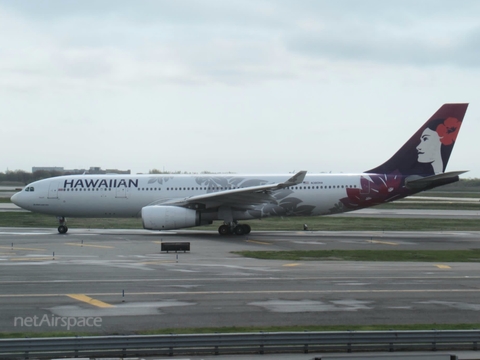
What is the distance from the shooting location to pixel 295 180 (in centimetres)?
3322

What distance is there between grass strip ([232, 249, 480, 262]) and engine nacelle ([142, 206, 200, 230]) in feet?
25.1

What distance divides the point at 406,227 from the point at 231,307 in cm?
2875

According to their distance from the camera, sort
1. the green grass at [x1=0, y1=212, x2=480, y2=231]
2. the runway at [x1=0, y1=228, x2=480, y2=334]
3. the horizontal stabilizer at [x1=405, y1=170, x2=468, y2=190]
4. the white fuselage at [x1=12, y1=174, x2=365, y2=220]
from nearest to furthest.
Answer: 1. the runway at [x1=0, y1=228, x2=480, y2=334]
2. the horizontal stabilizer at [x1=405, y1=170, x2=468, y2=190]
3. the white fuselage at [x1=12, y1=174, x2=365, y2=220]
4. the green grass at [x1=0, y1=212, x2=480, y2=231]

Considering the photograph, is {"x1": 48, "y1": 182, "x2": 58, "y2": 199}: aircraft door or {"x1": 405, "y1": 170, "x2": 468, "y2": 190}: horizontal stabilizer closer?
{"x1": 405, "y1": 170, "x2": 468, "y2": 190}: horizontal stabilizer

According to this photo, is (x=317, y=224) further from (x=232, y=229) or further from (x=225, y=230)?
(x=225, y=230)

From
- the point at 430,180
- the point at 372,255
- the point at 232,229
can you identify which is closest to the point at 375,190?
the point at 430,180

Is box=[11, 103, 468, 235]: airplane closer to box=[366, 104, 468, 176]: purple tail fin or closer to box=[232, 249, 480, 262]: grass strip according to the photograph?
box=[366, 104, 468, 176]: purple tail fin

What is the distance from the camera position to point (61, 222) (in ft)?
123

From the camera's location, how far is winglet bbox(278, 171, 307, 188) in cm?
3267

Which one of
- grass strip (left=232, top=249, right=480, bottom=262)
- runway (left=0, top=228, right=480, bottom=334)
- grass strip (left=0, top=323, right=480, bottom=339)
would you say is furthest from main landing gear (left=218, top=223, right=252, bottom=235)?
grass strip (left=0, top=323, right=480, bottom=339)

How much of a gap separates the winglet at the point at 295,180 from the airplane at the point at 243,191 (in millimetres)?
136

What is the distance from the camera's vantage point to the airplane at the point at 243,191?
112ft

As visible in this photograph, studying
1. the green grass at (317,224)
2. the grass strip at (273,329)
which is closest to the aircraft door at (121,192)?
the green grass at (317,224)

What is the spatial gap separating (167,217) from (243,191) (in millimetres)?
4561
